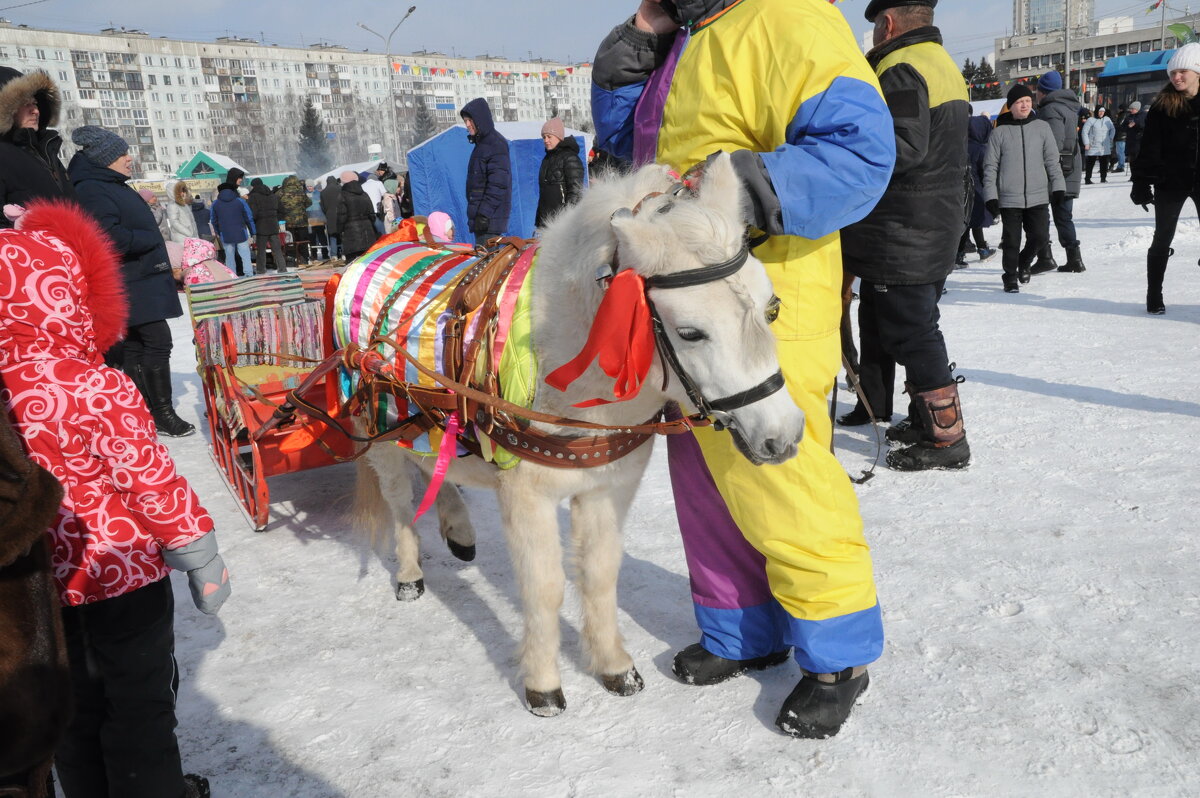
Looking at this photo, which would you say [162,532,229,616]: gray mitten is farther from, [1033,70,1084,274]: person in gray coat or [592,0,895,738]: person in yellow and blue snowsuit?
[1033,70,1084,274]: person in gray coat

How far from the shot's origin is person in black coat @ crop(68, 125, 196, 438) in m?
5.16

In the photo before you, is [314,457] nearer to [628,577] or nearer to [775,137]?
[628,577]

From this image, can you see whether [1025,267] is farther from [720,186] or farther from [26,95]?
[26,95]

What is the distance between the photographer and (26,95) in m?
4.27

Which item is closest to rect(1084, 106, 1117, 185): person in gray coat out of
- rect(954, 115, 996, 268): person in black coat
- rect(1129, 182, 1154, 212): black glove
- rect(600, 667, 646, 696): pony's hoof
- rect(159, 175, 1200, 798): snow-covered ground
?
rect(954, 115, 996, 268): person in black coat

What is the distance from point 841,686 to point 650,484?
2.14m

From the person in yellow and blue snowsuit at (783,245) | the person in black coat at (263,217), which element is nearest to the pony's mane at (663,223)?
the person in yellow and blue snowsuit at (783,245)

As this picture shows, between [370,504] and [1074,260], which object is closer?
[370,504]

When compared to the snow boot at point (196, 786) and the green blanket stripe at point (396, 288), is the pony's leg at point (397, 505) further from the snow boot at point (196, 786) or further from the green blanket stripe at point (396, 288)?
the snow boot at point (196, 786)

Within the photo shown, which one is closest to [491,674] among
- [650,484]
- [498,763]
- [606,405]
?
[498,763]

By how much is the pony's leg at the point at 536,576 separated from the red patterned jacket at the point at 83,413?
2.77 feet

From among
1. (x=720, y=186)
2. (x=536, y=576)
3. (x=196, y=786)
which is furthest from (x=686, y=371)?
(x=196, y=786)

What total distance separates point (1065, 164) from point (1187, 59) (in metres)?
3.83

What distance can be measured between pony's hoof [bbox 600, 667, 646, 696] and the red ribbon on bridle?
115 cm
